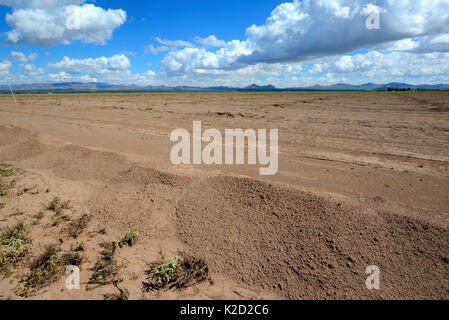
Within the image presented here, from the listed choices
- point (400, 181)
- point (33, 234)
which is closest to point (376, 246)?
point (400, 181)

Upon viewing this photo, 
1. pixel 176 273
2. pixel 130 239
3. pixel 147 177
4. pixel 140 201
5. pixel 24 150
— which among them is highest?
pixel 24 150

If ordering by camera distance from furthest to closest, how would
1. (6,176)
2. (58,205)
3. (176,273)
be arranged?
(6,176) → (58,205) → (176,273)

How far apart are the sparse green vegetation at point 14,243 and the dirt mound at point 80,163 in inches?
98.2

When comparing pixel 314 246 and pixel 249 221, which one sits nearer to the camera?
pixel 314 246

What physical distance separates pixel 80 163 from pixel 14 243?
4.21 meters

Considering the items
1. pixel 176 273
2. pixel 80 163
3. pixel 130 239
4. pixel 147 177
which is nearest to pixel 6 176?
pixel 80 163

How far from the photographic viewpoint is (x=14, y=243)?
4.35 metres

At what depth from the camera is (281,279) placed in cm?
370

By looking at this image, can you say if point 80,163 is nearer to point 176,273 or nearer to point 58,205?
point 58,205

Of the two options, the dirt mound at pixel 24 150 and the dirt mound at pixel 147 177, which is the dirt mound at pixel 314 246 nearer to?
the dirt mound at pixel 147 177

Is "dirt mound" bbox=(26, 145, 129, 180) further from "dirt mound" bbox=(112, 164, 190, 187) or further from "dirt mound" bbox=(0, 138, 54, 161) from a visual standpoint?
"dirt mound" bbox=(0, 138, 54, 161)

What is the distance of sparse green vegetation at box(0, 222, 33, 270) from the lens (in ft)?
13.4

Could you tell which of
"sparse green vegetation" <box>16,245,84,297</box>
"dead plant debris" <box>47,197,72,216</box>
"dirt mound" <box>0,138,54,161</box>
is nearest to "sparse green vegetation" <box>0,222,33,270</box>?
"sparse green vegetation" <box>16,245,84,297</box>
